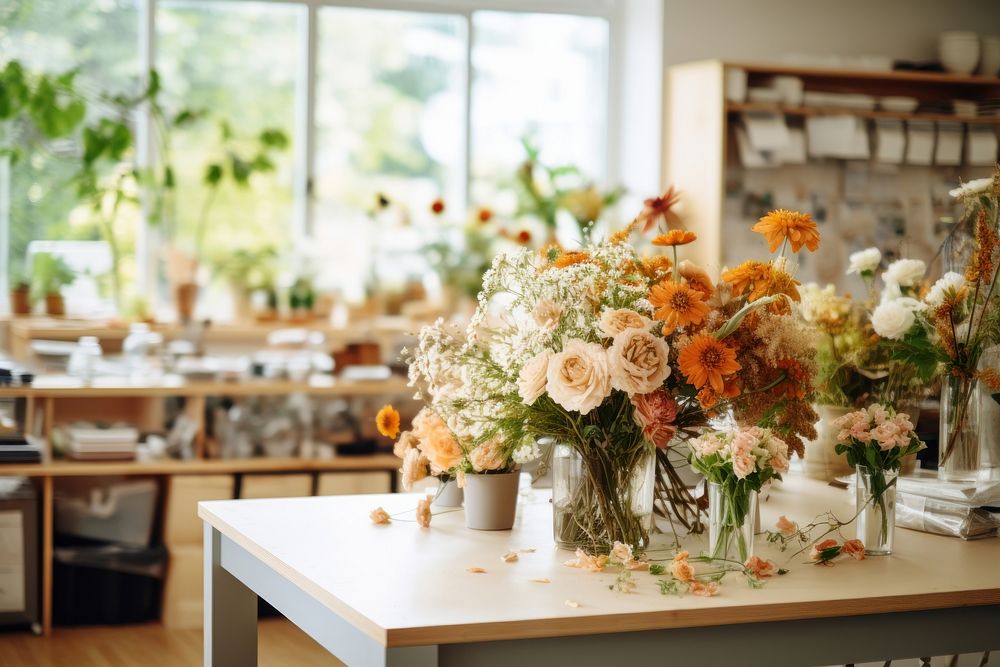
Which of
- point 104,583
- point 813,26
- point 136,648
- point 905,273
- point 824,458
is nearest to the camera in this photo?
point 905,273

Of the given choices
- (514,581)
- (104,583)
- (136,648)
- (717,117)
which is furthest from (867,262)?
(104,583)

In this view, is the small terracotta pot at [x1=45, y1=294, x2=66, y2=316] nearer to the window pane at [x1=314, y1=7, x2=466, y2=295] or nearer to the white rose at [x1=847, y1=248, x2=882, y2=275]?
the window pane at [x1=314, y1=7, x2=466, y2=295]

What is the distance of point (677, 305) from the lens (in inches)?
70.7

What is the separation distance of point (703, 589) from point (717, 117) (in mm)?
3627

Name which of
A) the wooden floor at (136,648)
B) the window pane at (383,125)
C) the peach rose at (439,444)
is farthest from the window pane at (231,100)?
the peach rose at (439,444)

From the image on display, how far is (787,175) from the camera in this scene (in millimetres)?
5430

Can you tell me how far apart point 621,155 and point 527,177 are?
1.94 feet

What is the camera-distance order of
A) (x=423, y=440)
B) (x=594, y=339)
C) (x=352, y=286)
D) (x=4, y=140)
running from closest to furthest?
(x=594, y=339) → (x=423, y=440) → (x=4, y=140) → (x=352, y=286)

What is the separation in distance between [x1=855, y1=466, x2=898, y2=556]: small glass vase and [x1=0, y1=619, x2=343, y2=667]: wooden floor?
2247 millimetres

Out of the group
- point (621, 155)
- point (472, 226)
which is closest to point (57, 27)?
point (472, 226)

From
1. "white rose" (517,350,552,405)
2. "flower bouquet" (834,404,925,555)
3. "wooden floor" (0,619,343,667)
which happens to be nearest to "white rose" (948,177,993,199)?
"flower bouquet" (834,404,925,555)

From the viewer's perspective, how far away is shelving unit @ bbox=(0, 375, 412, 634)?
4.16 m

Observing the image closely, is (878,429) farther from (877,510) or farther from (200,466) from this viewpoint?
(200,466)

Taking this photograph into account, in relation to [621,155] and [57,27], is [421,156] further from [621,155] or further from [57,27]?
[57,27]
